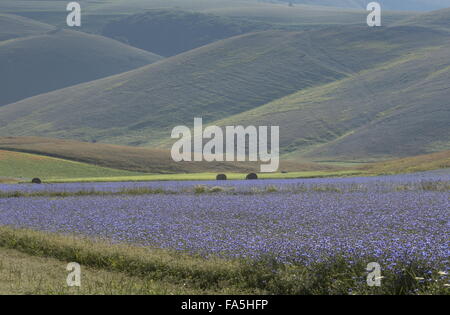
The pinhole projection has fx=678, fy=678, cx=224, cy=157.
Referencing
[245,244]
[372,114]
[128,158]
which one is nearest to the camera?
[245,244]

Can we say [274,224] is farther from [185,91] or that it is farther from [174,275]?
[185,91]

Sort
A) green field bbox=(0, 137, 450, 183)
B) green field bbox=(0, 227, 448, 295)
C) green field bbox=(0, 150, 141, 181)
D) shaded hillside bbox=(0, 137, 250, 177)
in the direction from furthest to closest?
shaded hillside bbox=(0, 137, 250, 177), green field bbox=(0, 150, 141, 181), green field bbox=(0, 137, 450, 183), green field bbox=(0, 227, 448, 295)

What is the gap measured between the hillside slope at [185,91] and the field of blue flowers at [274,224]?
12452cm

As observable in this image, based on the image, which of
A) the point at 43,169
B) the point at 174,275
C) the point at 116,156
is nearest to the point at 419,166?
the point at 43,169

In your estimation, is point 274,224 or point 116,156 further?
point 116,156

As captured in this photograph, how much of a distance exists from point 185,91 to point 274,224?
520ft

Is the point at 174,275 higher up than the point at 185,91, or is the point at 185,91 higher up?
the point at 185,91

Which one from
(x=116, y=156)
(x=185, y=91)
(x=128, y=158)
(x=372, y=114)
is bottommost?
(x=128, y=158)

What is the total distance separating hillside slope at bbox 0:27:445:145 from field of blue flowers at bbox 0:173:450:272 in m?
125

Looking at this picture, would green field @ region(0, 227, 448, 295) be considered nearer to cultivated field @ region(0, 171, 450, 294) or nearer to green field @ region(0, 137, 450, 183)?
cultivated field @ region(0, 171, 450, 294)

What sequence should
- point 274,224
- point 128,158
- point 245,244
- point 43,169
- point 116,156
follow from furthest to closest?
point 116,156 → point 128,158 → point 43,169 → point 274,224 → point 245,244

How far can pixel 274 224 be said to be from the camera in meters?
16.8

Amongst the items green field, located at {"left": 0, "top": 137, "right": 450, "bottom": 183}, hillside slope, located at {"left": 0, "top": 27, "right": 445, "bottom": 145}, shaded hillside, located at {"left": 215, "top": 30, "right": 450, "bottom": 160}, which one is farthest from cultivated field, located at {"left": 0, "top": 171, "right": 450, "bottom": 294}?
hillside slope, located at {"left": 0, "top": 27, "right": 445, "bottom": 145}

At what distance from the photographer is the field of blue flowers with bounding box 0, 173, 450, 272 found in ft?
38.1
